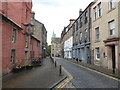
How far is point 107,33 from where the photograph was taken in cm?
1494

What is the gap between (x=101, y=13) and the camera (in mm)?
17062

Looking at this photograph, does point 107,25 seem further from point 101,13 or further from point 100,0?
point 100,0

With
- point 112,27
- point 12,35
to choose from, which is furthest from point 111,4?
point 12,35

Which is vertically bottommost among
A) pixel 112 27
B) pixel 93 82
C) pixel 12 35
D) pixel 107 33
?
pixel 93 82

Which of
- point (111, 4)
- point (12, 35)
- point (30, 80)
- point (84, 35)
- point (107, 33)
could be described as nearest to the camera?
point (30, 80)

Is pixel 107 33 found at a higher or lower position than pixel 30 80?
higher

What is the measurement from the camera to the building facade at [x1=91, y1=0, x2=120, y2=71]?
13109mm

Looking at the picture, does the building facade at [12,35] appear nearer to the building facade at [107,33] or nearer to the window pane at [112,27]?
the building facade at [107,33]

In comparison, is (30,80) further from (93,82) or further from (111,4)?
(111,4)

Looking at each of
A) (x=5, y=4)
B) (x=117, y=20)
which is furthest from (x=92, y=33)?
(x=5, y=4)

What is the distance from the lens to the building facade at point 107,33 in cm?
1311

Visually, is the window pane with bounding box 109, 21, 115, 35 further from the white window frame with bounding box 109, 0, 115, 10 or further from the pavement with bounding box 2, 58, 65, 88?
the pavement with bounding box 2, 58, 65, 88

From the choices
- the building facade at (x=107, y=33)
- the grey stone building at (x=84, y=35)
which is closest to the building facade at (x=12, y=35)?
the building facade at (x=107, y=33)

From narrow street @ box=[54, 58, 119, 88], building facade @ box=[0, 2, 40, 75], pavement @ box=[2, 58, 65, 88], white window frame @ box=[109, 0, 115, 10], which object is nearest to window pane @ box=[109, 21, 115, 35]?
white window frame @ box=[109, 0, 115, 10]
